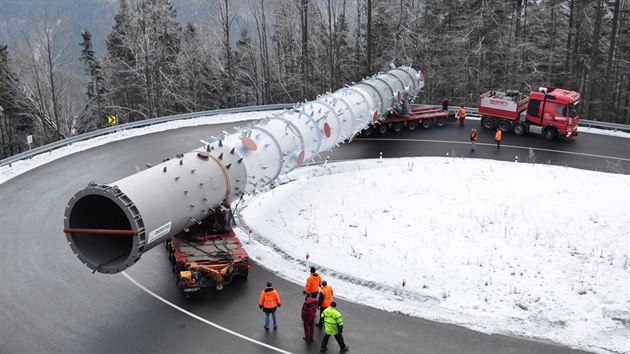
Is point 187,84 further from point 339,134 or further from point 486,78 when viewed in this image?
point 339,134

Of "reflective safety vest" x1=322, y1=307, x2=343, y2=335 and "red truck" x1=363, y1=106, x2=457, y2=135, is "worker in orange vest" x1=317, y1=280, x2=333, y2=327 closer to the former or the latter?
"reflective safety vest" x1=322, y1=307, x2=343, y2=335

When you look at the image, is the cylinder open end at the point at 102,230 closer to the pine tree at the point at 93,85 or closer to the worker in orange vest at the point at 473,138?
the worker in orange vest at the point at 473,138

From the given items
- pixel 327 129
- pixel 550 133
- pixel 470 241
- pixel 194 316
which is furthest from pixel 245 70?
pixel 194 316

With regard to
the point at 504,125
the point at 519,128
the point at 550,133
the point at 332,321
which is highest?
the point at 504,125

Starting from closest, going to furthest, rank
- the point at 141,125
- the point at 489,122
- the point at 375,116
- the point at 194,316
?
the point at 194,316 < the point at 375,116 < the point at 489,122 < the point at 141,125

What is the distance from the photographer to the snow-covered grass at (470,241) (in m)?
16.4

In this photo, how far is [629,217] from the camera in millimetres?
21688

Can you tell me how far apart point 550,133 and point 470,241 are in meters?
15.3

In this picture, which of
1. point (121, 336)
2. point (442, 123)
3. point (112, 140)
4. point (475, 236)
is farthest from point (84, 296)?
point (442, 123)

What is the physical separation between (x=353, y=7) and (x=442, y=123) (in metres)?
23.1

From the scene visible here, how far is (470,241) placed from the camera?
20547 mm

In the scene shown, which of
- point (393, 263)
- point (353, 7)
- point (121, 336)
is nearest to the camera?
point (121, 336)

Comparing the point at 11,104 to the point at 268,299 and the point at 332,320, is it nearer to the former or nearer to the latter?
the point at 268,299

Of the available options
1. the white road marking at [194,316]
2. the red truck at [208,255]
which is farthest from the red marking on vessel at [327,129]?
the white road marking at [194,316]
